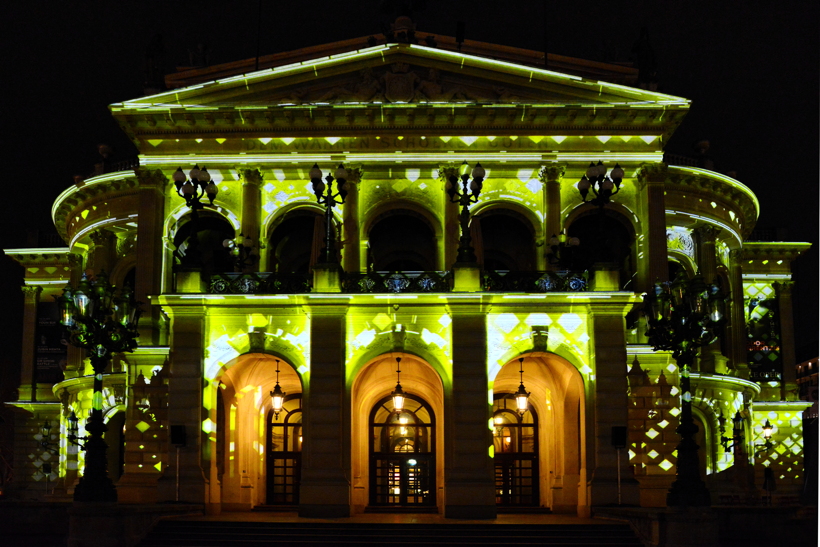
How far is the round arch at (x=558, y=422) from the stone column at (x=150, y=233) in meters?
12.9

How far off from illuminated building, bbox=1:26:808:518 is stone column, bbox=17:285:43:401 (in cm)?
836

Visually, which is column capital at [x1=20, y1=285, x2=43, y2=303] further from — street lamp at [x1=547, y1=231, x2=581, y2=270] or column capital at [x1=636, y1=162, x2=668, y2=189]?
column capital at [x1=636, y1=162, x2=668, y2=189]

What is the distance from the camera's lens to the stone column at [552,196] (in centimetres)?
4088

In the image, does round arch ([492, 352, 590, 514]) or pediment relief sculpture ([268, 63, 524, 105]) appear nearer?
round arch ([492, 352, 590, 514])

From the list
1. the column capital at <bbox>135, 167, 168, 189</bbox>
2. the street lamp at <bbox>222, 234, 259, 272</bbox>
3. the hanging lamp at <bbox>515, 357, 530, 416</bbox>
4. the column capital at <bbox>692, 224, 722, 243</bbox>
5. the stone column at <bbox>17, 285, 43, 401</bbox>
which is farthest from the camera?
the stone column at <bbox>17, 285, 43, 401</bbox>

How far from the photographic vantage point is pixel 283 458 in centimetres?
4059

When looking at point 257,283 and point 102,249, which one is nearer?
point 257,283

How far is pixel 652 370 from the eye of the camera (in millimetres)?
39750

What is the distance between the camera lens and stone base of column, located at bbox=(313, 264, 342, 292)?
1388 inches

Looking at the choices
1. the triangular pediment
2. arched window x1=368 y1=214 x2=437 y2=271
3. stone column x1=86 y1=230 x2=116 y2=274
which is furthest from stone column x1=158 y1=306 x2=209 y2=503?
stone column x1=86 y1=230 x2=116 y2=274

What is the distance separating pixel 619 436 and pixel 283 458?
40.9 ft

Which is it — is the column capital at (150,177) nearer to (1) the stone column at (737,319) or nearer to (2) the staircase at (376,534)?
(2) the staircase at (376,534)

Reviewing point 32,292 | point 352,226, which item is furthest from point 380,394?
point 32,292

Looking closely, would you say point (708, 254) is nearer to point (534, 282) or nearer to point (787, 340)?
point (787, 340)
